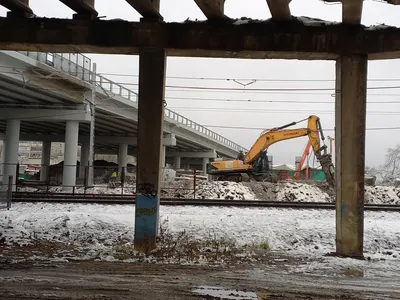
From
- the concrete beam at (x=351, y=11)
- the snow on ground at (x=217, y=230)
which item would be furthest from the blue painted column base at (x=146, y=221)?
the concrete beam at (x=351, y=11)

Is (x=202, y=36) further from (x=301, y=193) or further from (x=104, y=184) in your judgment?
(x=104, y=184)

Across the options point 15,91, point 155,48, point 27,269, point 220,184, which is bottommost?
point 27,269

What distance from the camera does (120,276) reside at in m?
7.46

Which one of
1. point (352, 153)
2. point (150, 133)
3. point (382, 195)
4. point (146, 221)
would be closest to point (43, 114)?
point (150, 133)

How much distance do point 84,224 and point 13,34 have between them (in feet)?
18.8

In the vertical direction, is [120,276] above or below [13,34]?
below

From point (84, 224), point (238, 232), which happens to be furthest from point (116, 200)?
point (238, 232)

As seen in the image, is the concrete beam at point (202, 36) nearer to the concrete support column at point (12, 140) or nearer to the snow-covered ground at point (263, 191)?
the snow-covered ground at point (263, 191)

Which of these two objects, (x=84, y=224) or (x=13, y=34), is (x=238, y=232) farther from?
(x=13, y=34)

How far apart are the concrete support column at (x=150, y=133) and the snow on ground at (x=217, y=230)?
1.69 metres

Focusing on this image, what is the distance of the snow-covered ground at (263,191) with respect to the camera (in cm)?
2512

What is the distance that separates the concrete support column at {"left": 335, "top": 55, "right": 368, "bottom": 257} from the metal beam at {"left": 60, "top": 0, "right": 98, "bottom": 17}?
6724 millimetres

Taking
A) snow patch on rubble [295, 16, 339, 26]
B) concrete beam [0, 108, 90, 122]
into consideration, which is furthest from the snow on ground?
concrete beam [0, 108, 90, 122]

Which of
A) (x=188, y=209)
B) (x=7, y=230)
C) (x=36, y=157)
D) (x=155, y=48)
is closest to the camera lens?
(x=155, y=48)
